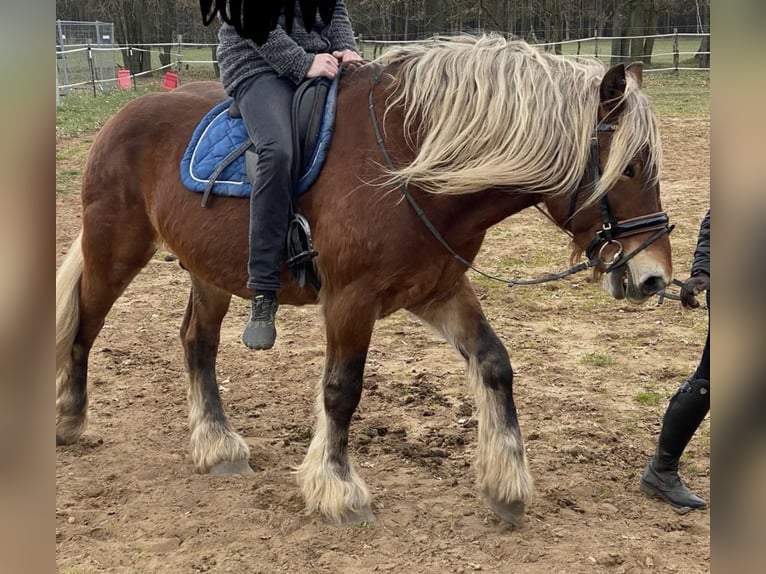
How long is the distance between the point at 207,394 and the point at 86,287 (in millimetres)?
844

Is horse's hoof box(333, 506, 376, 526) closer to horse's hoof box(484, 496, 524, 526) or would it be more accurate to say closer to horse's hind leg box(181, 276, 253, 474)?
horse's hoof box(484, 496, 524, 526)

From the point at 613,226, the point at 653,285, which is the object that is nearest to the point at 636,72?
the point at 613,226

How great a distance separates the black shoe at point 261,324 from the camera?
327cm

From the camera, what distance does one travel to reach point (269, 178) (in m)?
3.12

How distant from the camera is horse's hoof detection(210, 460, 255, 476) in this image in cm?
382

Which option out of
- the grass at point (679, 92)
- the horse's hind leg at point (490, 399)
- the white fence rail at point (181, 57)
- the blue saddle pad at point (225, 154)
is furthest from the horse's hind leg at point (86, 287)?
the white fence rail at point (181, 57)

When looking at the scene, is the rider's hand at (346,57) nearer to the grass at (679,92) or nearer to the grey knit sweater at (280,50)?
the grey knit sweater at (280,50)

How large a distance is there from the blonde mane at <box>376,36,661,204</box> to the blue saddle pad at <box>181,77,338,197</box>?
293mm

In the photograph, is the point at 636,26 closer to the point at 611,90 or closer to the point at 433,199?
the point at 611,90

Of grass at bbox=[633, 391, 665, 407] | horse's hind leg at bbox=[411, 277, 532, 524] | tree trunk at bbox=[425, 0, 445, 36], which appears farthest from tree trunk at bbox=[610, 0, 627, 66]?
horse's hind leg at bbox=[411, 277, 532, 524]

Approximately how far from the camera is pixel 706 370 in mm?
3100

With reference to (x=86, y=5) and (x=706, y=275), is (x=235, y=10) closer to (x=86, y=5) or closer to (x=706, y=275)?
(x=706, y=275)

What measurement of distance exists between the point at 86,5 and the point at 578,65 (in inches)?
1224
